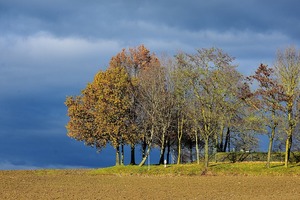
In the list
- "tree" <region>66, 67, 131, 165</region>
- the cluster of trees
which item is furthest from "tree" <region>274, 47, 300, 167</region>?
"tree" <region>66, 67, 131, 165</region>

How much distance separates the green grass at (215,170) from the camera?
2478 inches

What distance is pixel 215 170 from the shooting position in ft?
215

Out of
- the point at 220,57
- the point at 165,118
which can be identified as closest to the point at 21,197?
the point at 165,118

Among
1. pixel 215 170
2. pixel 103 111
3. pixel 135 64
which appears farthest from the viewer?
pixel 135 64

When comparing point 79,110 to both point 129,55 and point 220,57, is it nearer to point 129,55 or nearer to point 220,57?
point 129,55

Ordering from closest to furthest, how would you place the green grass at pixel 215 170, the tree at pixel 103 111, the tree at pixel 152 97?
the green grass at pixel 215 170
the tree at pixel 103 111
the tree at pixel 152 97

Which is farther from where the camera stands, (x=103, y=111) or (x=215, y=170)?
(x=103, y=111)

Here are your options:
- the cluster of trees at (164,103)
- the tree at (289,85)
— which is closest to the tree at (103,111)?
the cluster of trees at (164,103)

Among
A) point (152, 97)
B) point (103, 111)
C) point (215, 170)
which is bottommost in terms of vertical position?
point (215, 170)

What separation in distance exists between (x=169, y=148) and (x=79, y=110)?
60.0 ft

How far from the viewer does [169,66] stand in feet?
256

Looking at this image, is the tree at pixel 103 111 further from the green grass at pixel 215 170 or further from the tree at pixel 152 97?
the green grass at pixel 215 170

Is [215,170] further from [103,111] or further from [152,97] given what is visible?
[103,111]

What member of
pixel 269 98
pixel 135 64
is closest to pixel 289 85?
pixel 269 98
